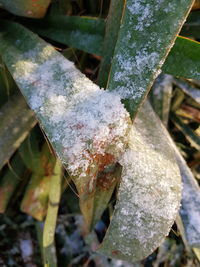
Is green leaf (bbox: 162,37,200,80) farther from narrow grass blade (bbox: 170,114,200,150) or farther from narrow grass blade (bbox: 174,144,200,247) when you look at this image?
narrow grass blade (bbox: 170,114,200,150)

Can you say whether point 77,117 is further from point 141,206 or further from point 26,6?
point 26,6

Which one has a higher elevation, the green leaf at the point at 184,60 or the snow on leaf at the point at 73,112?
the green leaf at the point at 184,60

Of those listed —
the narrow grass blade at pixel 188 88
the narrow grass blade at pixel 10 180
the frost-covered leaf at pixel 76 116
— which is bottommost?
the narrow grass blade at pixel 10 180

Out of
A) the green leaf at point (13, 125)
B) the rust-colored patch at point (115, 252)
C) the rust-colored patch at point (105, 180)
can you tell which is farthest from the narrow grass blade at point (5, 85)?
the rust-colored patch at point (115, 252)

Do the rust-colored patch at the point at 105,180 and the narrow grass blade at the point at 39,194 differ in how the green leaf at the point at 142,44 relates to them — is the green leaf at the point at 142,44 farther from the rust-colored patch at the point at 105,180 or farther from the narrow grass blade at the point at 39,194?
the narrow grass blade at the point at 39,194

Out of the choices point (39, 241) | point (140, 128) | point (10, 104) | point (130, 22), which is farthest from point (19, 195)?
point (130, 22)

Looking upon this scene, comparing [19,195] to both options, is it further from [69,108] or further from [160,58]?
[160,58]

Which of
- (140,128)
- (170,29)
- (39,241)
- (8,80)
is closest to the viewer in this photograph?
(170,29)
